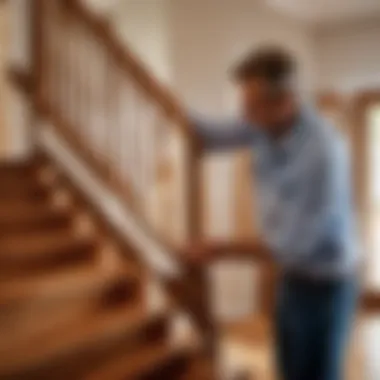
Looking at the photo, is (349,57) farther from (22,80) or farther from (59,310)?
(59,310)

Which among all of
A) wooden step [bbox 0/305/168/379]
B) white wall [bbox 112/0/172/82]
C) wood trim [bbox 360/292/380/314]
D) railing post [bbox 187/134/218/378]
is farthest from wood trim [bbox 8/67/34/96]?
wood trim [bbox 360/292/380/314]

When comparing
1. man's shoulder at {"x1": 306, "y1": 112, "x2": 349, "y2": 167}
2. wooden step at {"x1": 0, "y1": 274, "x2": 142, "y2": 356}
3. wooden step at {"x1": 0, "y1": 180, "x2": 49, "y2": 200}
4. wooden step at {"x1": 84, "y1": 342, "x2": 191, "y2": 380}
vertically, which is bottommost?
wooden step at {"x1": 84, "y1": 342, "x2": 191, "y2": 380}

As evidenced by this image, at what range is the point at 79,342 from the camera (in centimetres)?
227

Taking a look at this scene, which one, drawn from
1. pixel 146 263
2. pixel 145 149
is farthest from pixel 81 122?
pixel 146 263

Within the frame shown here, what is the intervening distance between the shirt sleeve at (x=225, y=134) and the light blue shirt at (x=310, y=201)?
1.48 ft

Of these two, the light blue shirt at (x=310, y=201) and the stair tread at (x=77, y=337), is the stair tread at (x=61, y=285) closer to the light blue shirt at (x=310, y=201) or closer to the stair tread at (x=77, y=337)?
the stair tread at (x=77, y=337)

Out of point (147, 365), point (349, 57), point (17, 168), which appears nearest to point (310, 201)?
point (147, 365)

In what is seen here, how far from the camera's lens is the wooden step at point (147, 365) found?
236cm

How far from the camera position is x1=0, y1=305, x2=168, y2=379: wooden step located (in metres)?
2.04

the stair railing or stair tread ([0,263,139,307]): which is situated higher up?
the stair railing

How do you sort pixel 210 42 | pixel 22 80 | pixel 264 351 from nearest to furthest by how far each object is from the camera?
pixel 22 80, pixel 264 351, pixel 210 42

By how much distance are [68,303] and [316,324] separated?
136cm

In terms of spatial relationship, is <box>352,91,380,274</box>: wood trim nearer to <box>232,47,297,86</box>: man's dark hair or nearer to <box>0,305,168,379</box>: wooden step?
<box>0,305,168,379</box>: wooden step

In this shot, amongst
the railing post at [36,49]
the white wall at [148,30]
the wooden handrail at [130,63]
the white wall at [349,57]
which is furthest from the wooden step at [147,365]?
the white wall at [349,57]
